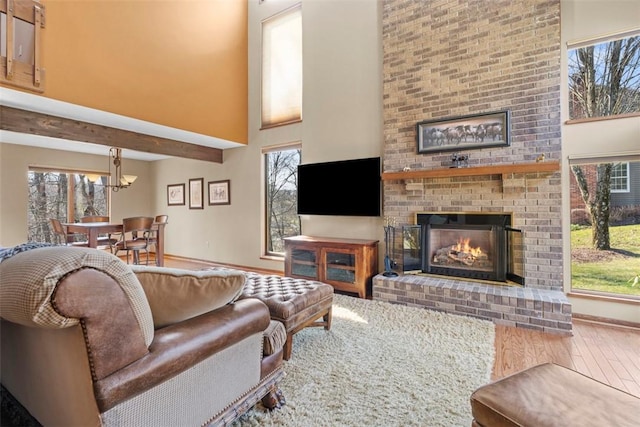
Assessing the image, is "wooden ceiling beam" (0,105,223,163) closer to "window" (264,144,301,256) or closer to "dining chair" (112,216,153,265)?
"dining chair" (112,216,153,265)

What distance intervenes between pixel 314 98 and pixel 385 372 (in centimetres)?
398

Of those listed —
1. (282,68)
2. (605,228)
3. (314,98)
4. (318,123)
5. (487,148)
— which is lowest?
(605,228)

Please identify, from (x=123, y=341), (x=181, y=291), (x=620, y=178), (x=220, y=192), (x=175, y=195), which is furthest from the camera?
(x=175, y=195)

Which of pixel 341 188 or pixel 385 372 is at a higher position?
pixel 341 188

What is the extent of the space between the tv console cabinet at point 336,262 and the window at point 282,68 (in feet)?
7.08

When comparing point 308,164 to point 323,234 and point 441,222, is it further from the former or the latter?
point 441,222

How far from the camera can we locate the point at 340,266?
155 inches

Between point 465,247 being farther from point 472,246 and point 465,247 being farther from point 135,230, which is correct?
point 135,230

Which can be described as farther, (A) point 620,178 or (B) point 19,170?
(B) point 19,170

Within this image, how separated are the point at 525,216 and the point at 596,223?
0.64m

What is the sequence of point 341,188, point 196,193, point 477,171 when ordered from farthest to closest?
1. point 196,193
2. point 341,188
3. point 477,171

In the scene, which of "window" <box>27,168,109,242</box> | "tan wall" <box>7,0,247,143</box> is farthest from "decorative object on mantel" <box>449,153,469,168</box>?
"window" <box>27,168,109,242</box>

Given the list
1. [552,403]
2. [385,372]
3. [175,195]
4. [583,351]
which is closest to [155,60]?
[175,195]

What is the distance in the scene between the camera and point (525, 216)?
3.21 m
